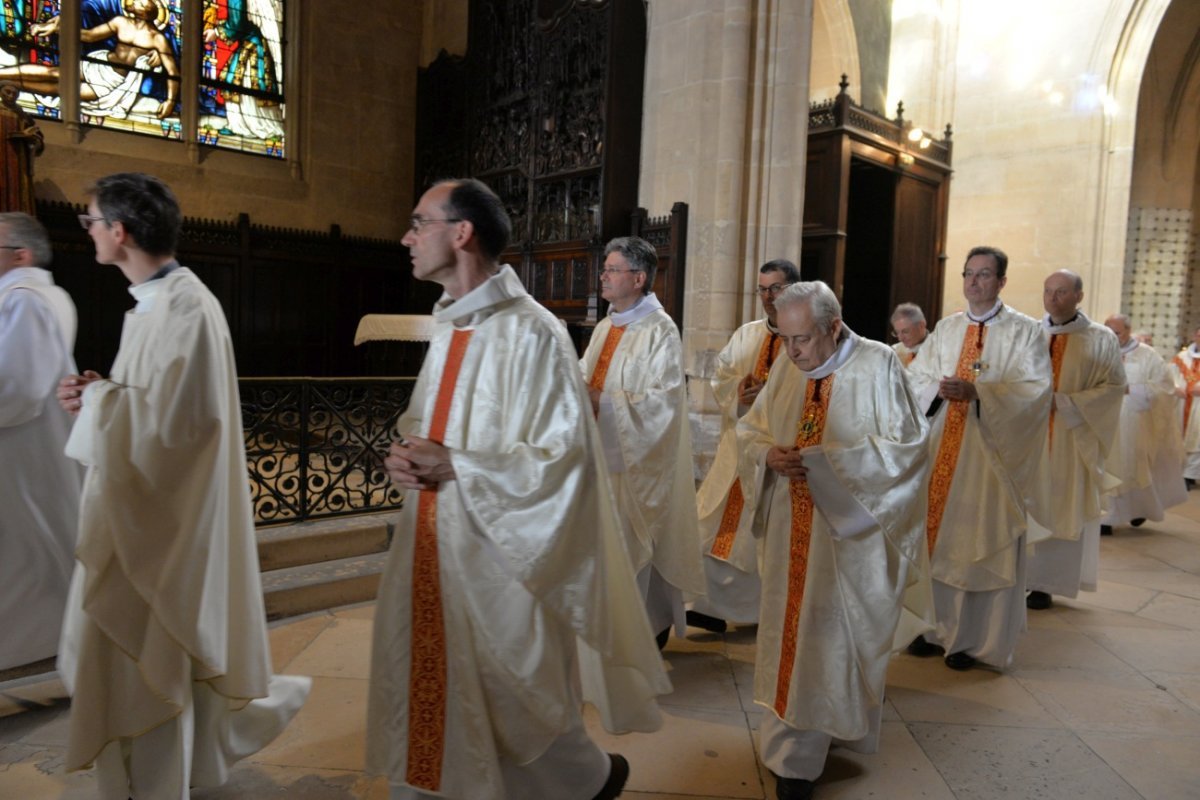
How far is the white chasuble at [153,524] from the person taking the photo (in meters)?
2.20

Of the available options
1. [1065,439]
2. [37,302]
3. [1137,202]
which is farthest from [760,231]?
[1137,202]

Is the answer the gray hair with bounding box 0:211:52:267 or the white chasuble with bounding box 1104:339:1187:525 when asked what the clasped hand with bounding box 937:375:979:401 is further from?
the white chasuble with bounding box 1104:339:1187:525

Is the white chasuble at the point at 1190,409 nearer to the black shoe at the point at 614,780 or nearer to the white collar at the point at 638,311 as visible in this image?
the white collar at the point at 638,311

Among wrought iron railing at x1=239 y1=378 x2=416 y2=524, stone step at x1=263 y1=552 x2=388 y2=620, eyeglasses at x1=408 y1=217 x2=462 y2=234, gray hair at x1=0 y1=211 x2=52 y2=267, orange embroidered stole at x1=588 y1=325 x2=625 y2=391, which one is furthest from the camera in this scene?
wrought iron railing at x1=239 y1=378 x2=416 y2=524

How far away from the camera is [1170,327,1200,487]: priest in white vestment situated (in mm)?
10305

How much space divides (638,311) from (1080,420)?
9.35 feet

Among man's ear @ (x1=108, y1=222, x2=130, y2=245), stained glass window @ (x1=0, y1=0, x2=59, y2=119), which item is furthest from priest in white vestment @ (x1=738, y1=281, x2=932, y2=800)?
stained glass window @ (x1=0, y1=0, x2=59, y2=119)

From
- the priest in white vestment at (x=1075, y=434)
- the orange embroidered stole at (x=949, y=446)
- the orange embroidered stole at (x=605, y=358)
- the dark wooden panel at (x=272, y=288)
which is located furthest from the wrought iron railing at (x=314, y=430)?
the dark wooden panel at (x=272, y=288)

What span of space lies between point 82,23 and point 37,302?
788 cm

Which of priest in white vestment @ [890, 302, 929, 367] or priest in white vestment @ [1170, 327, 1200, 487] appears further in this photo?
priest in white vestment @ [1170, 327, 1200, 487]

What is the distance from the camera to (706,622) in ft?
14.3

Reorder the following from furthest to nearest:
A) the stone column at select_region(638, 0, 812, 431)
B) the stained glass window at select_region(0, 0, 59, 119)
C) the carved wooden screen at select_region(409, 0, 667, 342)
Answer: the carved wooden screen at select_region(409, 0, 667, 342), the stained glass window at select_region(0, 0, 59, 119), the stone column at select_region(638, 0, 812, 431)

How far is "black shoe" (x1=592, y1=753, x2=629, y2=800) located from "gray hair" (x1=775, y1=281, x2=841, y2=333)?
4.85 ft

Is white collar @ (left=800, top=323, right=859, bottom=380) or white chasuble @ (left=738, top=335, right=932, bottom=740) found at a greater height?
white collar @ (left=800, top=323, right=859, bottom=380)
